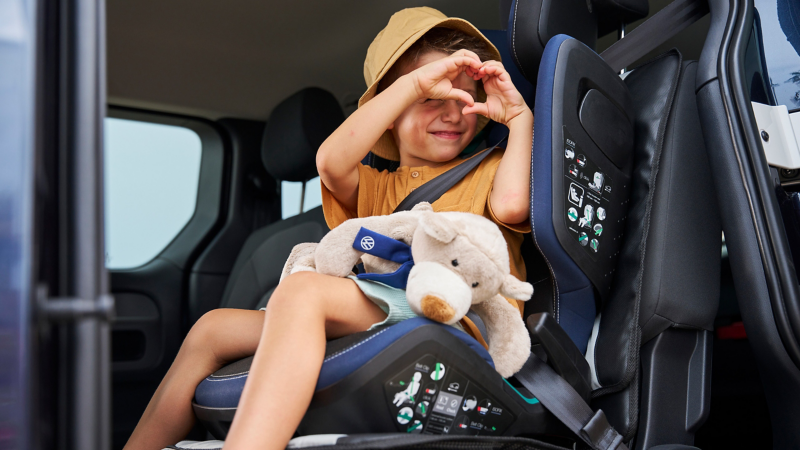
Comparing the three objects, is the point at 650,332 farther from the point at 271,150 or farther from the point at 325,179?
the point at 271,150

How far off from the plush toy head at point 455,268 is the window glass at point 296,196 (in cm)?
148

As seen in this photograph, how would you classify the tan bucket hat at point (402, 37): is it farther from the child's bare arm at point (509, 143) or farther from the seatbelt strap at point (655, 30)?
the seatbelt strap at point (655, 30)

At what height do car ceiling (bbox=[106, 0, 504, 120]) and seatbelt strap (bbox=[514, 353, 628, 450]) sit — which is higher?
car ceiling (bbox=[106, 0, 504, 120])

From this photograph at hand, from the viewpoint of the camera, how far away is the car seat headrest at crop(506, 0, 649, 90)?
1.31m

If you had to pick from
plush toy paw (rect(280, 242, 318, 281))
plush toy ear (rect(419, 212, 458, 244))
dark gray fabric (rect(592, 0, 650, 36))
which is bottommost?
plush toy paw (rect(280, 242, 318, 281))

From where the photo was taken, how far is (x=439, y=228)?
898 mm

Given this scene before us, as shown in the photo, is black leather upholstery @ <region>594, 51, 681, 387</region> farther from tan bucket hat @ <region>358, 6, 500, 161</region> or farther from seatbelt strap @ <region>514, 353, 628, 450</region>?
tan bucket hat @ <region>358, 6, 500, 161</region>

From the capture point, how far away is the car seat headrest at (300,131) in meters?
2.27

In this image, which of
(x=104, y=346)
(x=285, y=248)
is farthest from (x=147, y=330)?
(x=104, y=346)

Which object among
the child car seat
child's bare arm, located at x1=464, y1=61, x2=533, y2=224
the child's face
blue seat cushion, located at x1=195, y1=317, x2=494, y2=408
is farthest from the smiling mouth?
blue seat cushion, located at x1=195, y1=317, x2=494, y2=408

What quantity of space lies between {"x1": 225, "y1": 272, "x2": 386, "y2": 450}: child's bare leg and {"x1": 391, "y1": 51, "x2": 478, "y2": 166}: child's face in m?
0.53

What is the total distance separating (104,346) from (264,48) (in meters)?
2.04

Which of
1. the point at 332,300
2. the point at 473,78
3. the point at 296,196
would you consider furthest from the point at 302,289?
the point at 296,196

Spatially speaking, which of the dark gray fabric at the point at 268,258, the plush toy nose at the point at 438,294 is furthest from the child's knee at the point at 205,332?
the dark gray fabric at the point at 268,258
